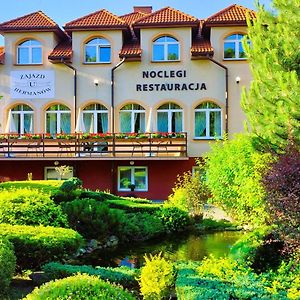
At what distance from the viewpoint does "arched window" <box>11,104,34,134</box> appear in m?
26.6

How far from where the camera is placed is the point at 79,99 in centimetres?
2606

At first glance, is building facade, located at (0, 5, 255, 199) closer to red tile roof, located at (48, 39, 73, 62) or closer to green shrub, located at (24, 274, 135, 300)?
red tile roof, located at (48, 39, 73, 62)

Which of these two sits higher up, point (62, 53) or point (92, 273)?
point (62, 53)

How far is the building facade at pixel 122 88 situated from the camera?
25.3 m

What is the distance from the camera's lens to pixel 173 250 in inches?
548

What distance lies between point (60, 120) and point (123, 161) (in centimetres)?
400

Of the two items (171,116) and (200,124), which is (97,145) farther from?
(200,124)

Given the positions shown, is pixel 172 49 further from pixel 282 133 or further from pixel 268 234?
pixel 268 234

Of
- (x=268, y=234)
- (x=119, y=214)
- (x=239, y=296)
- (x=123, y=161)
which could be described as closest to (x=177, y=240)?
(x=119, y=214)

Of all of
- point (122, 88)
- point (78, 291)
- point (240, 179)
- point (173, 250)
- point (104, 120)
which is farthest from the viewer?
point (104, 120)

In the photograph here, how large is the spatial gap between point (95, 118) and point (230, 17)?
820 centimetres

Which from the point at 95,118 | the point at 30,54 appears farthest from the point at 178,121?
the point at 30,54

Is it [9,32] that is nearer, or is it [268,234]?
→ [268,234]

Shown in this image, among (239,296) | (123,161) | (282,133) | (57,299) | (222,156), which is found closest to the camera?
(57,299)
